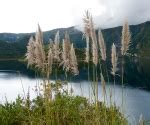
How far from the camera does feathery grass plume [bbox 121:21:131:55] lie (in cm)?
515

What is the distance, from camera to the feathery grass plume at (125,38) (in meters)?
5.15

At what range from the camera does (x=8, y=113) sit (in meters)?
8.66

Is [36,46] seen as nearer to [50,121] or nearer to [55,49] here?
[55,49]

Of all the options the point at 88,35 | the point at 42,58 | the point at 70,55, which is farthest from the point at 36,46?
the point at 88,35

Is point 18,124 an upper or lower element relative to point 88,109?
lower

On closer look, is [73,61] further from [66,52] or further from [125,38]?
[125,38]

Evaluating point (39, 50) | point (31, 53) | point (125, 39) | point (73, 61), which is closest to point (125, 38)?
point (125, 39)

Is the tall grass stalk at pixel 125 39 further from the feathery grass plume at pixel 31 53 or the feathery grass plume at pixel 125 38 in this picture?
the feathery grass plume at pixel 31 53

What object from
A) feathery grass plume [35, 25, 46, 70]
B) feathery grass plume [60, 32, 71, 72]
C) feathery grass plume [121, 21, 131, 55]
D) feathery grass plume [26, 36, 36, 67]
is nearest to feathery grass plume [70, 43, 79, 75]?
feathery grass plume [60, 32, 71, 72]

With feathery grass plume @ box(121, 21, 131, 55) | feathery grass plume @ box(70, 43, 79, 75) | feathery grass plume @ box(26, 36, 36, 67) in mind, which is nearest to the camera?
feathery grass plume @ box(121, 21, 131, 55)

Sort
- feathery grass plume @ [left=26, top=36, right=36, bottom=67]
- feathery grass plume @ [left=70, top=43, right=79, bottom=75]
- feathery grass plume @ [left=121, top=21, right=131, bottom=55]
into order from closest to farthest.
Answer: feathery grass plume @ [left=121, top=21, right=131, bottom=55]
feathery grass plume @ [left=70, top=43, right=79, bottom=75]
feathery grass plume @ [left=26, top=36, right=36, bottom=67]

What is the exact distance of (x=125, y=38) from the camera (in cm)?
521

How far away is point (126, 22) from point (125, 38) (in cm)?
25

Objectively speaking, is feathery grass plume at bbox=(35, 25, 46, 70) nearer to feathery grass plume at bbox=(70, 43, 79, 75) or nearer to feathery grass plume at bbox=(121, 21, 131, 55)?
feathery grass plume at bbox=(70, 43, 79, 75)
